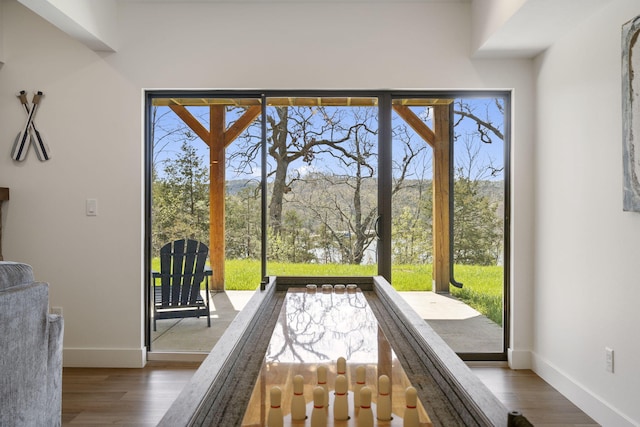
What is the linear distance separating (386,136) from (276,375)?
2.97 m

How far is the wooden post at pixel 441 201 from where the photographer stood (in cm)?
422

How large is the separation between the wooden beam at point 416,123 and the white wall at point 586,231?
784 mm

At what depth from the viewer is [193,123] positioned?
4270 mm

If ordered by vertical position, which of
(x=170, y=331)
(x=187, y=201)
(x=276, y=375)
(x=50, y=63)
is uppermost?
(x=50, y=63)

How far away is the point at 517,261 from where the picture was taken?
160 inches

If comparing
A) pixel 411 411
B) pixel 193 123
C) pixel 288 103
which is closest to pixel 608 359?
pixel 411 411

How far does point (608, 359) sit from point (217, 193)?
2.89 meters

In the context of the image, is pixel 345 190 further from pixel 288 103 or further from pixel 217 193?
pixel 217 193

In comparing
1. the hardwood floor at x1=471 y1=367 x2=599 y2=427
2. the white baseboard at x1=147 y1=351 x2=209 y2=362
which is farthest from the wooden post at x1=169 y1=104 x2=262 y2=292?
the hardwood floor at x1=471 y1=367 x2=599 y2=427

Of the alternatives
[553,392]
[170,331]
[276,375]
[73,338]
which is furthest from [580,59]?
[73,338]

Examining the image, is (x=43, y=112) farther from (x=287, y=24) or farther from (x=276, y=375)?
(x=276, y=375)

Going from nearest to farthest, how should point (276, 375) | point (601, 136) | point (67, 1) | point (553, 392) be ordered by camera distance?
point (276, 375) < point (601, 136) < point (67, 1) < point (553, 392)

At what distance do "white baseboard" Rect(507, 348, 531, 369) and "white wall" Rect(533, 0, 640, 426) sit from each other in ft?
0.45

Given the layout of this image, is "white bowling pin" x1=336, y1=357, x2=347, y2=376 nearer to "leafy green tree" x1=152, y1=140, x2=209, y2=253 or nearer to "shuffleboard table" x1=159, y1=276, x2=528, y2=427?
"shuffleboard table" x1=159, y1=276, x2=528, y2=427
